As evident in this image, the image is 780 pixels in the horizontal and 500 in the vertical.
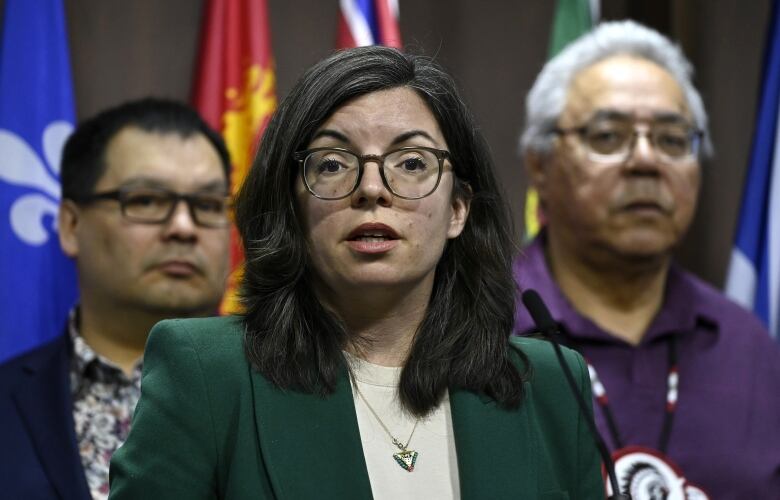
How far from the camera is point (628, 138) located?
303cm

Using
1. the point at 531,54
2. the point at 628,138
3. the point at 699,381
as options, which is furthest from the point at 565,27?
the point at 699,381

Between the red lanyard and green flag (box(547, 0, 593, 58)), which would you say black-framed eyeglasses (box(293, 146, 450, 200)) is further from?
green flag (box(547, 0, 593, 58))

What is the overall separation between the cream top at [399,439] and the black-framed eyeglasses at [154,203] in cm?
123

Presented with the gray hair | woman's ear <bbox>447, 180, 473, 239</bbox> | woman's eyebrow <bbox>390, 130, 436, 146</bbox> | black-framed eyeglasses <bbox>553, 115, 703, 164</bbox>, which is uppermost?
the gray hair

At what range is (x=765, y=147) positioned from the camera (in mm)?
3689

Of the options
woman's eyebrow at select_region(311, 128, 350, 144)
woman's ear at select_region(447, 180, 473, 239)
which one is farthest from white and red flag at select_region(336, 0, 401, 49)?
woman's eyebrow at select_region(311, 128, 350, 144)

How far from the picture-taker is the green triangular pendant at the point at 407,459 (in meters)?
1.65

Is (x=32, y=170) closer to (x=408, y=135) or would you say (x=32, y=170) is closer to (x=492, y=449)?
(x=408, y=135)

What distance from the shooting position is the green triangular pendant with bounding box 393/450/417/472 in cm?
165

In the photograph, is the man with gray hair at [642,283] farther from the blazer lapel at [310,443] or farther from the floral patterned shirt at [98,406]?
the blazer lapel at [310,443]

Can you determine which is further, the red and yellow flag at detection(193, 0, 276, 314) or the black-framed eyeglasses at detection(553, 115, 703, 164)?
the red and yellow flag at detection(193, 0, 276, 314)

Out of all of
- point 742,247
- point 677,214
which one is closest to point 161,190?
point 677,214

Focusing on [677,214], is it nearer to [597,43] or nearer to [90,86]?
[597,43]

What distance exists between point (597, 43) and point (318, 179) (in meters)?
1.77
